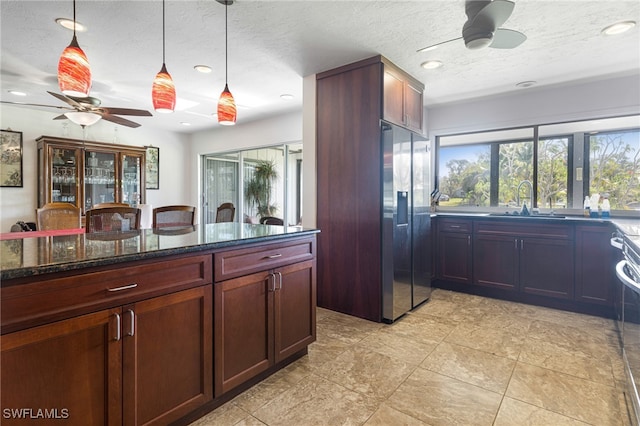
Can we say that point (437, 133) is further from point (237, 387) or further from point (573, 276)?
point (237, 387)

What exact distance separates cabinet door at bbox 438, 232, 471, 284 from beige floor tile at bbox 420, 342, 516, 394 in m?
1.57

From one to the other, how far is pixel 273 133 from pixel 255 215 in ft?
5.16

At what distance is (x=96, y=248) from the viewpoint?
4.62 feet

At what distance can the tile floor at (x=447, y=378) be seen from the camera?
1714mm

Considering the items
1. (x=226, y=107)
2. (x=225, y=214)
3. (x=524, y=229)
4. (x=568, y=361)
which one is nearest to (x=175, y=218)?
(x=225, y=214)

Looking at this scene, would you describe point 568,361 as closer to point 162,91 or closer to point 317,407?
point 317,407

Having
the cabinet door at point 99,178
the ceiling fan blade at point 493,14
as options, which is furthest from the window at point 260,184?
the ceiling fan blade at point 493,14

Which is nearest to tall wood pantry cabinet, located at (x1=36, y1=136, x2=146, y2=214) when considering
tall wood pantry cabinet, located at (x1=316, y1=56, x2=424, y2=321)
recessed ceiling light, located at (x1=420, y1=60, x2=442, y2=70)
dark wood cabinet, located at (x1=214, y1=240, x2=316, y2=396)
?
tall wood pantry cabinet, located at (x1=316, y1=56, x2=424, y2=321)

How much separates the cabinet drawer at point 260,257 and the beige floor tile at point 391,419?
980 millimetres

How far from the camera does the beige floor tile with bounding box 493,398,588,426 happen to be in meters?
1.66

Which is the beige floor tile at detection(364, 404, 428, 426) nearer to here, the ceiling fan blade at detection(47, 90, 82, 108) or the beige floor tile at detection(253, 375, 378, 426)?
the beige floor tile at detection(253, 375, 378, 426)

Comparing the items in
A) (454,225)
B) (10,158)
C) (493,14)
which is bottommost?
(454,225)

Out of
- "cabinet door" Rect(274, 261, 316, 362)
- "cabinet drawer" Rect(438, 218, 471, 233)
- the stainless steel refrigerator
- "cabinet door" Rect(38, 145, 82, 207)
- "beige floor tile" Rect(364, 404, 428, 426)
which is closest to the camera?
"beige floor tile" Rect(364, 404, 428, 426)

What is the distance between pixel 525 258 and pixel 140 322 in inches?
145
